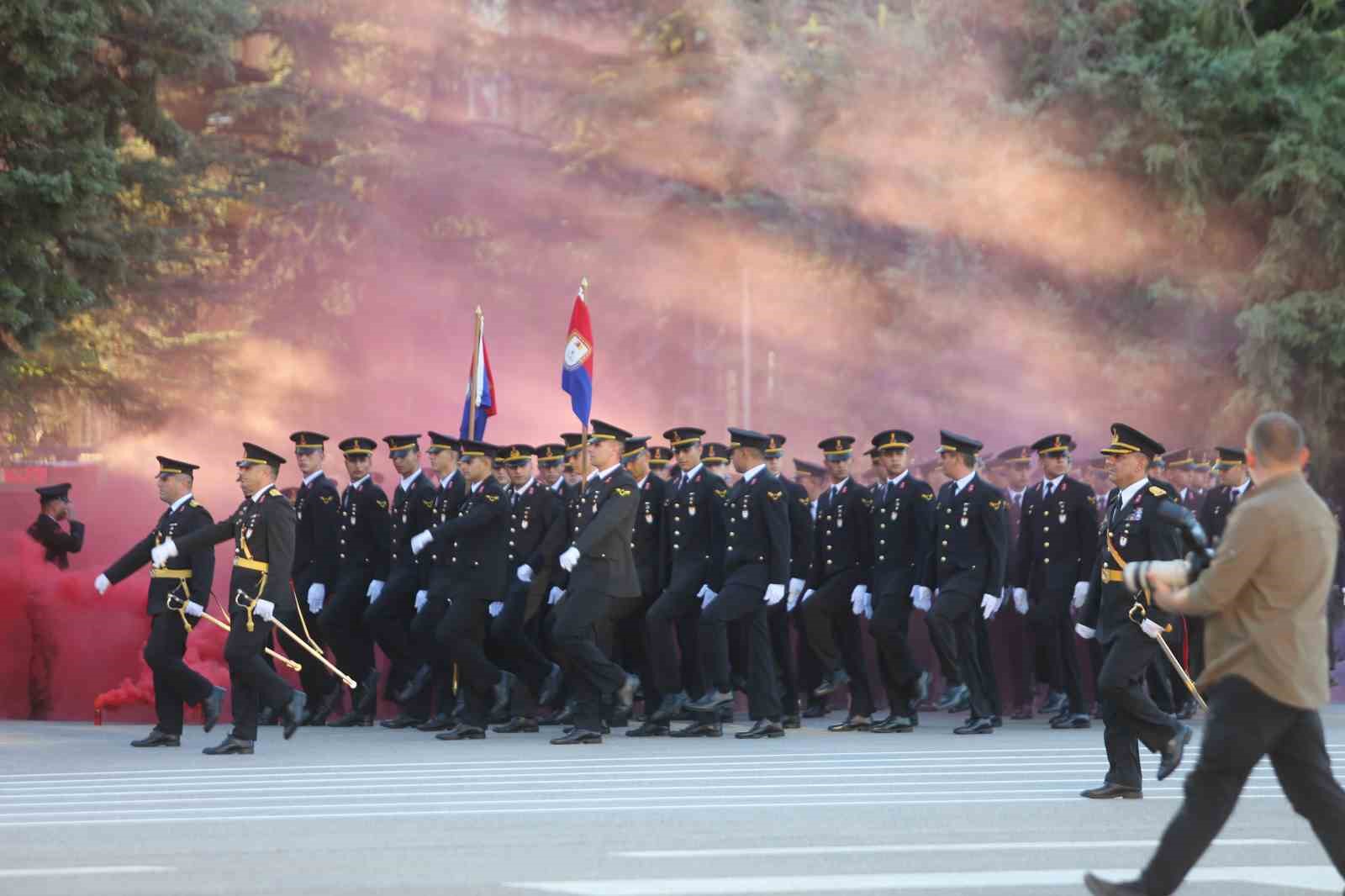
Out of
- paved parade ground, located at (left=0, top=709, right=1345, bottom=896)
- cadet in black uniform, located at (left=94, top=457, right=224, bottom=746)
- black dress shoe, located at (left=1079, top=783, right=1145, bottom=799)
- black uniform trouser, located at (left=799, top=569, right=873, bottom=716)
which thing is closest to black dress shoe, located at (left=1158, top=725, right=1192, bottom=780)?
paved parade ground, located at (left=0, top=709, right=1345, bottom=896)

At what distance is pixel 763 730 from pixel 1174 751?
14.7ft

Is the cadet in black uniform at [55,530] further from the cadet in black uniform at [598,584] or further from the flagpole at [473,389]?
the cadet in black uniform at [598,584]

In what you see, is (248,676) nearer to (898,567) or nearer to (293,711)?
(293,711)

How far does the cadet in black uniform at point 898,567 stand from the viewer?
15797mm

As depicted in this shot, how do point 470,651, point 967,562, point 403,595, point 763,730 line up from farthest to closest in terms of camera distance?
1. point 403,595
2. point 967,562
3. point 470,651
4. point 763,730

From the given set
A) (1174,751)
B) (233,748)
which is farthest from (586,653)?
(1174,751)

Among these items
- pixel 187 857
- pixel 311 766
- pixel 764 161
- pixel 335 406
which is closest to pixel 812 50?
pixel 764 161

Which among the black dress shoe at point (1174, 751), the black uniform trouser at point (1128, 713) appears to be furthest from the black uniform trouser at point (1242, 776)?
the black dress shoe at point (1174, 751)

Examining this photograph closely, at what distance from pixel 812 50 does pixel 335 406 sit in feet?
40.0

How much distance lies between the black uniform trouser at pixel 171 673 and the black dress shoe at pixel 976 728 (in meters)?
5.44

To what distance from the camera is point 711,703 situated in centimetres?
1537

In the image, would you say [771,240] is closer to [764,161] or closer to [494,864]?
[764,161]

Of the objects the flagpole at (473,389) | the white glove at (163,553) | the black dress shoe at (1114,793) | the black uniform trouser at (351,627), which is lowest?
the black dress shoe at (1114,793)

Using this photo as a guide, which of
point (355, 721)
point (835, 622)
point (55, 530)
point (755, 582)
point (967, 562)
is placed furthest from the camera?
point (55, 530)
